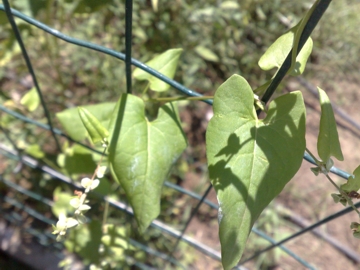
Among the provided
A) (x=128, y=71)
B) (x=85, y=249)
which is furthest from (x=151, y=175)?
(x=85, y=249)

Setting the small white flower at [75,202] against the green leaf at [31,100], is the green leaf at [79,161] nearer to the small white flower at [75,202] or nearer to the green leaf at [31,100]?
the green leaf at [31,100]

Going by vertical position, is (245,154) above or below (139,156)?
above

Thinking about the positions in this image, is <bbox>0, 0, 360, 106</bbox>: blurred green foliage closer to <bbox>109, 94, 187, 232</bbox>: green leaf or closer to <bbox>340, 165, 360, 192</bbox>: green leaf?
<bbox>109, 94, 187, 232</bbox>: green leaf

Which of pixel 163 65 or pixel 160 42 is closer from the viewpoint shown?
pixel 163 65

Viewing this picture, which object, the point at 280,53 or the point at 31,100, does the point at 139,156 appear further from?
the point at 31,100

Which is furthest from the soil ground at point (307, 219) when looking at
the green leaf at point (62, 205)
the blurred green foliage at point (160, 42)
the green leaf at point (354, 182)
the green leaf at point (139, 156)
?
the green leaf at point (354, 182)

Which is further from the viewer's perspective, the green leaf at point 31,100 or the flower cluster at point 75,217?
the green leaf at point 31,100

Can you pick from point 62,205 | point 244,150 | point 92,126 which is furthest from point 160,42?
point 244,150
